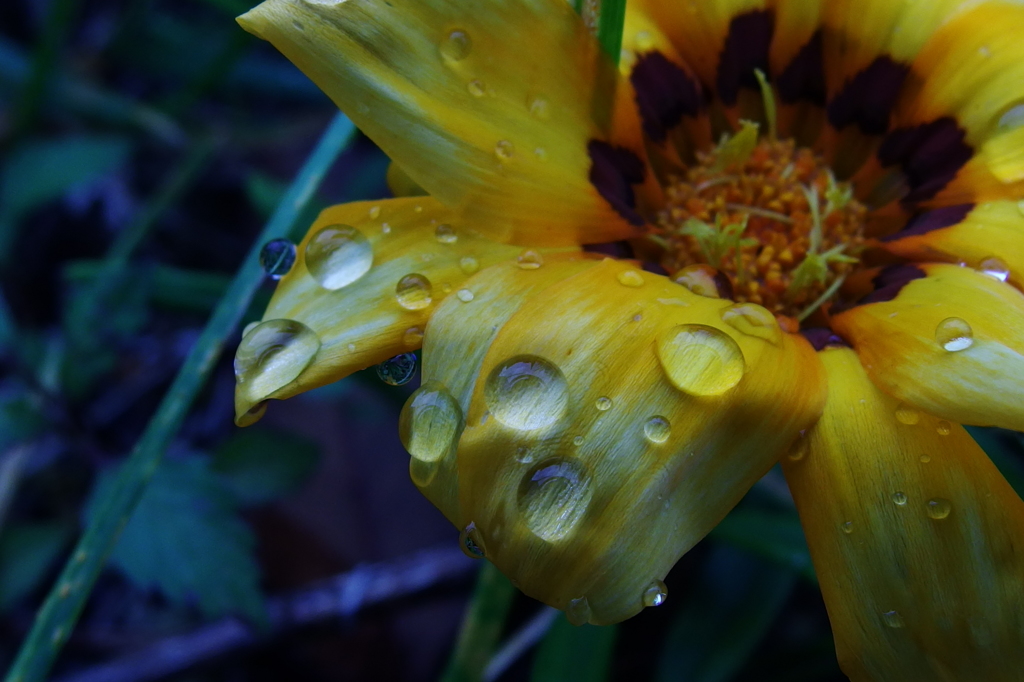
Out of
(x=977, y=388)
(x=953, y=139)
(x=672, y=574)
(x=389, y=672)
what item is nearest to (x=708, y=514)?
(x=977, y=388)

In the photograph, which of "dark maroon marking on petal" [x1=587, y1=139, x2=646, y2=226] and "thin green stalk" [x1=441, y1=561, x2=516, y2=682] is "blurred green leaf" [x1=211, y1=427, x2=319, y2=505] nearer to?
"thin green stalk" [x1=441, y1=561, x2=516, y2=682]

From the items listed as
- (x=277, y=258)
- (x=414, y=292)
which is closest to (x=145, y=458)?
(x=277, y=258)

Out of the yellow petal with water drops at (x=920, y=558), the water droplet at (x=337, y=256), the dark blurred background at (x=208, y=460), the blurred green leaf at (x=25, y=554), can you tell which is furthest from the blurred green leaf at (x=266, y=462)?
the yellow petal with water drops at (x=920, y=558)

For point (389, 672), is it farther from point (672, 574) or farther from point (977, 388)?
point (977, 388)

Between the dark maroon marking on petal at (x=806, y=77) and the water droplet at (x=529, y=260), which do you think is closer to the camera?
the water droplet at (x=529, y=260)

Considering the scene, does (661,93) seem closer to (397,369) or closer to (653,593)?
(397,369)

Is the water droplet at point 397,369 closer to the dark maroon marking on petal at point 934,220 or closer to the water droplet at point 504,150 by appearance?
the water droplet at point 504,150
